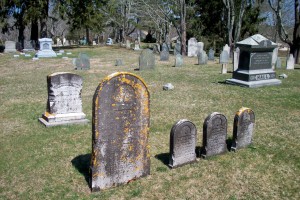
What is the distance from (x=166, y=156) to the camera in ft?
19.1

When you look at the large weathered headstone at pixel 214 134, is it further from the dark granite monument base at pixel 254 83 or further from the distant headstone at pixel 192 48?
the distant headstone at pixel 192 48

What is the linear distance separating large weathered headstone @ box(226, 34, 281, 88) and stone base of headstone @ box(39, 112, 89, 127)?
24.4 ft

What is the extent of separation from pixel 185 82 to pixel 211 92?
90.2 inches

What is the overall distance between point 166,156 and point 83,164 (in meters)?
1.60

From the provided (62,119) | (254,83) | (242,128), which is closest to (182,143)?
(242,128)

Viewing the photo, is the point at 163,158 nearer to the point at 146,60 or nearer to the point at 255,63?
the point at 255,63

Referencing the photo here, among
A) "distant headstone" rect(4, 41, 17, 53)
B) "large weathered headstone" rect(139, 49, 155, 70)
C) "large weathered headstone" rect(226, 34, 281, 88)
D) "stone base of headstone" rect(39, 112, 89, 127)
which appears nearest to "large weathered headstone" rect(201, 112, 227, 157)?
"stone base of headstone" rect(39, 112, 89, 127)

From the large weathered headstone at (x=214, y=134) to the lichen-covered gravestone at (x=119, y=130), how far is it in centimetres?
131

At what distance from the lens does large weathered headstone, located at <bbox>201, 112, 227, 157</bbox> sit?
5.52m

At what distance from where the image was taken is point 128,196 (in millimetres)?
4449

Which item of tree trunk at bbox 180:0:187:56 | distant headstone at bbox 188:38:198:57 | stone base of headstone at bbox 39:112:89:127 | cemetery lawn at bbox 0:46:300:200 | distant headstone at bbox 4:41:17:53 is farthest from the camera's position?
distant headstone at bbox 4:41:17:53

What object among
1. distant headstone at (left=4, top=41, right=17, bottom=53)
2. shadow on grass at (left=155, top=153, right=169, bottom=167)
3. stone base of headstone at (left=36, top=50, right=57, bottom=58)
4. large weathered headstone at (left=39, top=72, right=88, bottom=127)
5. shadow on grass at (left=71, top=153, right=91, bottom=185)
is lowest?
shadow on grass at (left=71, top=153, right=91, bottom=185)

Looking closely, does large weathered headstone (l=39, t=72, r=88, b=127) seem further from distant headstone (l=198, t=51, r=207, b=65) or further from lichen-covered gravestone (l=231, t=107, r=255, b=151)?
distant headstone (l=198, t=51, r=207, b=65)

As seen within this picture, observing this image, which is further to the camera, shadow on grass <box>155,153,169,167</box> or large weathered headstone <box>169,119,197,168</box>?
shadow on grass <box>155,153,169,167</box>
